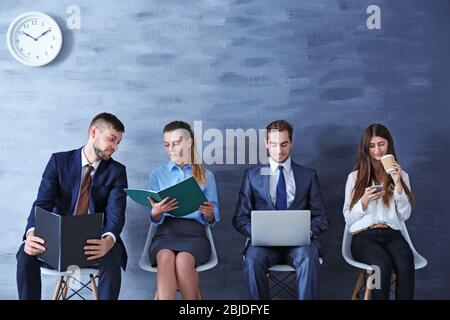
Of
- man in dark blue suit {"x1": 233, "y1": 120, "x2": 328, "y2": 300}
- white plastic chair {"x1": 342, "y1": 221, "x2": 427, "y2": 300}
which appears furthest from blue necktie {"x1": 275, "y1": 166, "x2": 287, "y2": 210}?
white plastic chair {"x1": 342, "y1": 221, "x2": 427, "y2": 300}

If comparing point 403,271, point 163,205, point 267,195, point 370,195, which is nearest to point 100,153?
point 163,205

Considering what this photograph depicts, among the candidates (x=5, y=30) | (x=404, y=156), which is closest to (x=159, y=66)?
(x=5, y=30)

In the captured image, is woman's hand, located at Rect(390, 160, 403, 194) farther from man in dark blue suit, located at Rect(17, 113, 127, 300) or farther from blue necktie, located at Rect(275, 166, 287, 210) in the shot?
man in dark blue suit, located at Rect(17, 113, 127, 300)

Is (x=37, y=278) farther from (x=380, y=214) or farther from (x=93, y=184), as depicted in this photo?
(x=380, y=214)

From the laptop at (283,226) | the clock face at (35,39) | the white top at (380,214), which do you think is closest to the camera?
the laptop at (283,226)

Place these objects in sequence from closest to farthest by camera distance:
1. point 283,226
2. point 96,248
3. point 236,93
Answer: point 96,248
point 283,226
point 236,93

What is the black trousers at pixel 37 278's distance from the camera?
3.02 m

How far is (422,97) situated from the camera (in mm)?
3807

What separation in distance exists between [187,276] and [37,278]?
752mm

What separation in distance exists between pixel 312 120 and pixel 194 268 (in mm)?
1256

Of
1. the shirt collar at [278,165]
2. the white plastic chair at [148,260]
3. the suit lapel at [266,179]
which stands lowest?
the white plastic chair at [148,260]

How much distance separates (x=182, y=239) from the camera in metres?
3.23

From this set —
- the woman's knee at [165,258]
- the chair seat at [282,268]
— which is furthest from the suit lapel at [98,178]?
the chair seat at [282,268]

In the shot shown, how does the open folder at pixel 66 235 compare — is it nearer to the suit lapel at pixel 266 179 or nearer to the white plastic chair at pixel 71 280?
the white plastic chair at pixel 71 280
